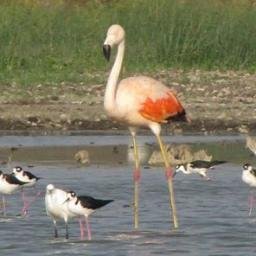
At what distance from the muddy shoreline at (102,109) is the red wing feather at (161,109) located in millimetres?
7476

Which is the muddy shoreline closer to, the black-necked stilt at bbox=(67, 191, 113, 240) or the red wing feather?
the red wing feather

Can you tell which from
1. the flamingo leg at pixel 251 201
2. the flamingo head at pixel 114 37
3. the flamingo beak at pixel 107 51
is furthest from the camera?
the flamingo leg at pixel 251 201

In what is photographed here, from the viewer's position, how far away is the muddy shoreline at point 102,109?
67.4 ft

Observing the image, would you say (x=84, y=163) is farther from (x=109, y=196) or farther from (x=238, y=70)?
(x=238, y=70)

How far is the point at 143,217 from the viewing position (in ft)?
40.4

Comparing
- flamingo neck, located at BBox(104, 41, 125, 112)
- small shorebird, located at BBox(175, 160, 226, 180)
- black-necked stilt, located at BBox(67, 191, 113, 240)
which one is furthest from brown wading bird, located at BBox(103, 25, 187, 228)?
small shorebird, located at BBox(175, 160, 226, 180)

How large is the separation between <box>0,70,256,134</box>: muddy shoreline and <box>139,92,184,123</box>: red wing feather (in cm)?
748

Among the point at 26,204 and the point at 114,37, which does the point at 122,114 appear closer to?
the point at 114,37

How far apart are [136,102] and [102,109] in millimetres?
9318

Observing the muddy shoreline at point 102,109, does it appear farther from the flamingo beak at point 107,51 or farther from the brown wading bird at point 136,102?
the flamingo beak at point 107,51

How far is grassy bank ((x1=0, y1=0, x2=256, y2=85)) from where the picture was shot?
25.8m

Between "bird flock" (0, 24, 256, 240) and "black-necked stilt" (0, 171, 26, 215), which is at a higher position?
"bird flock" (0, 24, 256, 240)

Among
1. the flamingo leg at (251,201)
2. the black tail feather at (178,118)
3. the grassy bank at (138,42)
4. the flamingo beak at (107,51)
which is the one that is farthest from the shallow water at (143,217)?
the grassy bank at (138,42)

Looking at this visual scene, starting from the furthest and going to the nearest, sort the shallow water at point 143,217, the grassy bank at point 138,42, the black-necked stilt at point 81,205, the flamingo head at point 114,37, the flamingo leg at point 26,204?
1. the grassy bank at point 138,42
2. the flamingo leg at point 26,204
3. the flamingo head at point 114,37
4. the black-necked stilt at point 81,205
5. the shallow water at point 143,217
